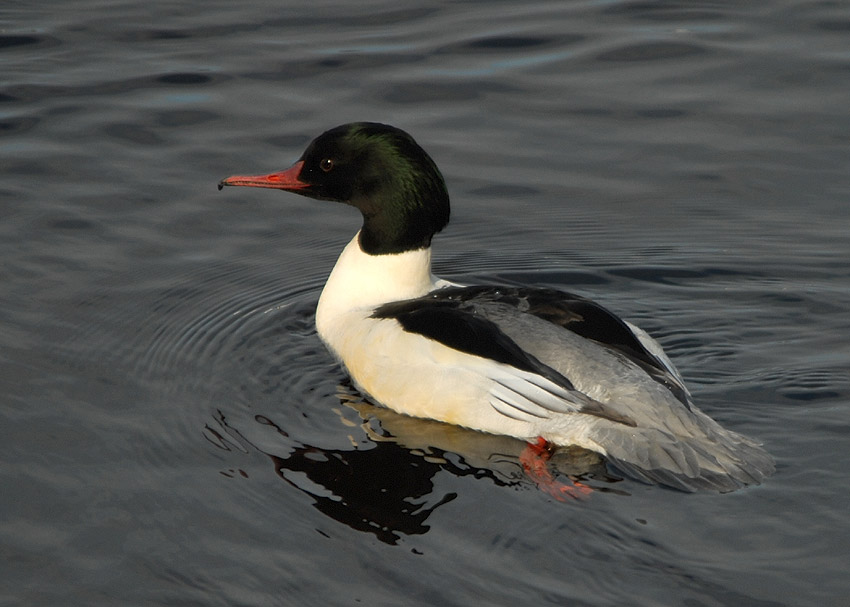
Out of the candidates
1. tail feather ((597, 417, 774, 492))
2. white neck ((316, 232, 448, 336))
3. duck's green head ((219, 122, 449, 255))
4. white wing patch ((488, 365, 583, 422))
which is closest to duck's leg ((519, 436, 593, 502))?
white wing patch ((488, 365, 583, 422))

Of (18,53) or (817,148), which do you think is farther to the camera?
(18,53)

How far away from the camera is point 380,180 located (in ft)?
24.1

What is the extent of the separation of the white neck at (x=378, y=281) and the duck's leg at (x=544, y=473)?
58.8 inches

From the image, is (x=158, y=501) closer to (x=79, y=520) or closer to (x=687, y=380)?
(x=79, y=520)

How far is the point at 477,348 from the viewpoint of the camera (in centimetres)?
655

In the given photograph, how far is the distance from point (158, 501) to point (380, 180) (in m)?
2.43

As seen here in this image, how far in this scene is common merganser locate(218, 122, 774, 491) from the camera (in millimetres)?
6027

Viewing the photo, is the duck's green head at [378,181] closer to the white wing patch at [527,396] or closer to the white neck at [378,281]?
the white neck at [378,281]

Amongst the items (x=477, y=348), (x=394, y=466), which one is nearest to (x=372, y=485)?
(x=394, y=466)

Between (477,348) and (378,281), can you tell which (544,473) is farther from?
(378,281)

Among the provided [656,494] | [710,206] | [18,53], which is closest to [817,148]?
[710,206]

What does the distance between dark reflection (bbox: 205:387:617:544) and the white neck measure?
3.06 ft

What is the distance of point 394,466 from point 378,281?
5.15 ft

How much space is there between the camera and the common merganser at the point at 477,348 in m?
6.03
